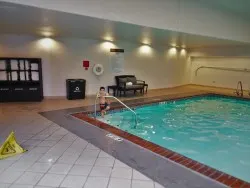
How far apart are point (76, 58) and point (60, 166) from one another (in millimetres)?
6089

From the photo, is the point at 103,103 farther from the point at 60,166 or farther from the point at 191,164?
the point at 191,164

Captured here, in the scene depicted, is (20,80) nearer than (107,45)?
Yes

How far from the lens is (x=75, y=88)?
779cm

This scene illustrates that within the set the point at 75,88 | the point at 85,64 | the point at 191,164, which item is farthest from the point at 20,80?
the point at 191,164

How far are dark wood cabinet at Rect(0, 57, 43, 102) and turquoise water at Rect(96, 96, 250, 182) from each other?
3076mm

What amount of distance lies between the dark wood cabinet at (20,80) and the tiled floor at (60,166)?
3.01 m

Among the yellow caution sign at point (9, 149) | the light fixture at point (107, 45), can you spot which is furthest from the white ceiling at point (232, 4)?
the yellow caution sign at point (9, 149)

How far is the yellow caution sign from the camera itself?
3.12 metres

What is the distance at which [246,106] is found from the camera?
8047mm

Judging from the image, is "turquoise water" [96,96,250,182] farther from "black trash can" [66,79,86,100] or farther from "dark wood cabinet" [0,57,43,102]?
"dark wood cabinet" [0,57,43,102]

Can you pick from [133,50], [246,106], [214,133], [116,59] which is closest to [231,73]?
[246,106]

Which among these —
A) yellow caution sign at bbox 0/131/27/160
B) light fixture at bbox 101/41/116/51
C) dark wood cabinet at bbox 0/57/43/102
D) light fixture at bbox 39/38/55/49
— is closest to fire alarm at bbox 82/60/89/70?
light fixture at bbox 101/41/116/51

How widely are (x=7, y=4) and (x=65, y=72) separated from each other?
4.97 m

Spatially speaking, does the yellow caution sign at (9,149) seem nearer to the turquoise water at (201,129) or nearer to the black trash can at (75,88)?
the turquoise water at (201,129)
